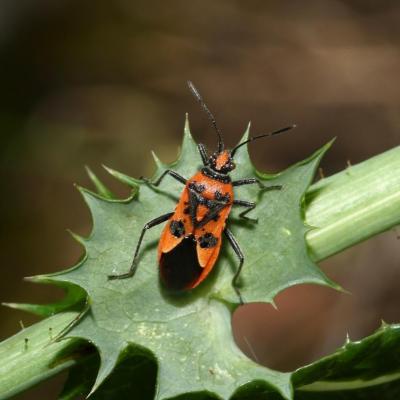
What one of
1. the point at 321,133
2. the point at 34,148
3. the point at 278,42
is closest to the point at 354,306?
the point at 321,133

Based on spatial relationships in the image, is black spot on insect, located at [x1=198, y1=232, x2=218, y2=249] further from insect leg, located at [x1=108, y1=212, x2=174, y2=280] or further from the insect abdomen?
insect leg, located at [x1=108, y1=212, x2=174, y2=280]

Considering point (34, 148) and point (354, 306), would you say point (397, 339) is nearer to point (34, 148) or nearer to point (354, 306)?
point (354, 306)

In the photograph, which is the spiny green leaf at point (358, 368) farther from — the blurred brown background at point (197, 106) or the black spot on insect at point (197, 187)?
the blurred brown background at point (197, 106)

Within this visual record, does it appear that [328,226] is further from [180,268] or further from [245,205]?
[180,268]

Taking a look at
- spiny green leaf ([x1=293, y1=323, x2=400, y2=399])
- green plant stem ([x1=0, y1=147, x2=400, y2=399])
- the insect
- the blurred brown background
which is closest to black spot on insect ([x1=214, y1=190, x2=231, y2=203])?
Result: the insect

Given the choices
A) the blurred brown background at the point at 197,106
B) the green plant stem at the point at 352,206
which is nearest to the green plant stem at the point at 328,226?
the green plant stem at the point at 352,206
